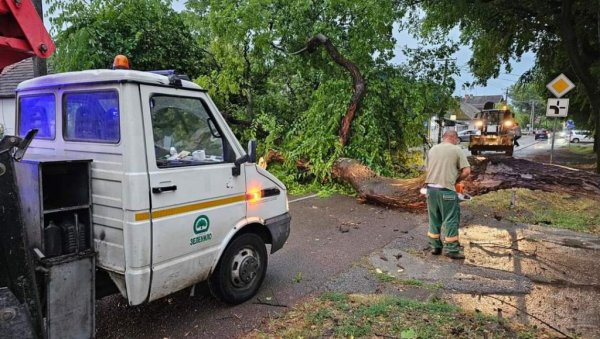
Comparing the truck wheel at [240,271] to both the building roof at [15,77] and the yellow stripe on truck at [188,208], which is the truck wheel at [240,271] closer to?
the yellow stripe on truck at [188,208]

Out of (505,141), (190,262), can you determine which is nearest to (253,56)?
(190,262)

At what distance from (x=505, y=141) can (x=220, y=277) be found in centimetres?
1931

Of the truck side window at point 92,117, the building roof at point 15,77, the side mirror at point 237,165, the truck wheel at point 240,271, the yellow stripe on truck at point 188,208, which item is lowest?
the truck wheel at point 240,271

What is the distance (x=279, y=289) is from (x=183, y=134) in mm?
2024

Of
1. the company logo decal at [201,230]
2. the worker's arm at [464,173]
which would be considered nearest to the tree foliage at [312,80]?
the worker's arm at [464,173]

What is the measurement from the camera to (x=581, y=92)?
673 inches

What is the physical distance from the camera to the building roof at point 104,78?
304 cm

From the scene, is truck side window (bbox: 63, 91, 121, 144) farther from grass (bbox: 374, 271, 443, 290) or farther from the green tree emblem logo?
grass (bbox: 374, 271, 443, 290)

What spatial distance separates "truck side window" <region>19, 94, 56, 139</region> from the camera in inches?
142

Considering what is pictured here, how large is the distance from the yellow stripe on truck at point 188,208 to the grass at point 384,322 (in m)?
1.16

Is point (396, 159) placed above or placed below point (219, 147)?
below

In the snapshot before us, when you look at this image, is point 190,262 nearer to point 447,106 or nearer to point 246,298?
point 246,298

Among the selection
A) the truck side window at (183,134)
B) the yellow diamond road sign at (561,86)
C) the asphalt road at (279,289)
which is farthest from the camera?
the yellow diamond road sign at (561,86)

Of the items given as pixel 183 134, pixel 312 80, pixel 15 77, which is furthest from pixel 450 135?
pixel 15 77
